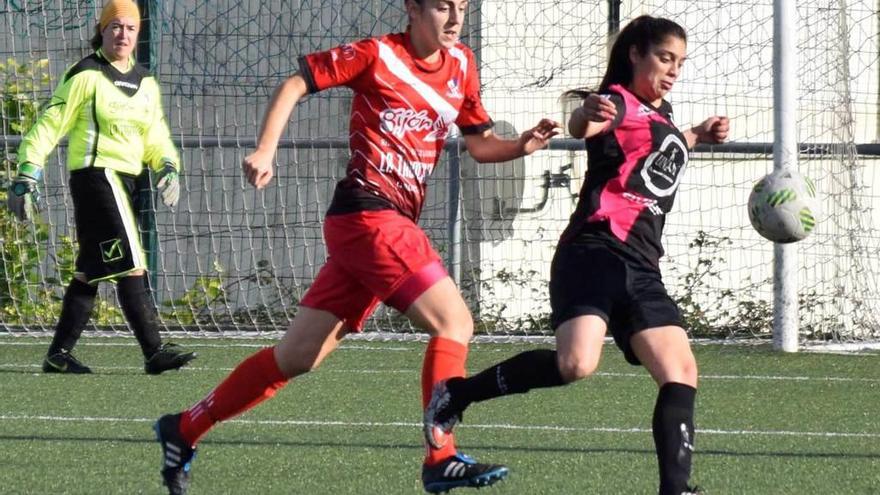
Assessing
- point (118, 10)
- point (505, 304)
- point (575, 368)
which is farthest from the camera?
point (505, 304)

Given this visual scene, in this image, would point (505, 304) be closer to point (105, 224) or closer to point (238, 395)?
point (105, 224)

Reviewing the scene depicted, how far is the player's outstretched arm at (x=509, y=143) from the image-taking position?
520 centimetres

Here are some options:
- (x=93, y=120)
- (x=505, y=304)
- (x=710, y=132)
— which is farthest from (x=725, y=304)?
(x=710, y=132)

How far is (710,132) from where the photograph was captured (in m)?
5.23

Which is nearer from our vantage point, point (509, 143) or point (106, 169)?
point (509, 143)

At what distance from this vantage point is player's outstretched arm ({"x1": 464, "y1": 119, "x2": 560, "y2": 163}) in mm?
5199

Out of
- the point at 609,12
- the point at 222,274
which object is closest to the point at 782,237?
the point at 609,12

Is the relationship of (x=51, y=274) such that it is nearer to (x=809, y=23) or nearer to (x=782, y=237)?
(x=809, y=23)

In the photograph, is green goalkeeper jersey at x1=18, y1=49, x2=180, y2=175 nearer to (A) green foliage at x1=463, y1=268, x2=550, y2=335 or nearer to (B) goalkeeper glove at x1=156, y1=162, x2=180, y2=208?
(B) goalkeeper glove at x1=156, y1=162, x2=180, y2=208

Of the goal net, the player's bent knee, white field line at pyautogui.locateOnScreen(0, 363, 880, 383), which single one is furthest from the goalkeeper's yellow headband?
the player's bent knee

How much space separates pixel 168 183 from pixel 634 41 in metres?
3.89

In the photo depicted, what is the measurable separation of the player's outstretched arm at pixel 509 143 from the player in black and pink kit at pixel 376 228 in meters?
0.05

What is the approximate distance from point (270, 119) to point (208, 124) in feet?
24.9

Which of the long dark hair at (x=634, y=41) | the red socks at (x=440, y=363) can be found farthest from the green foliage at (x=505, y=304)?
the red socks at (x=440, y=363)
